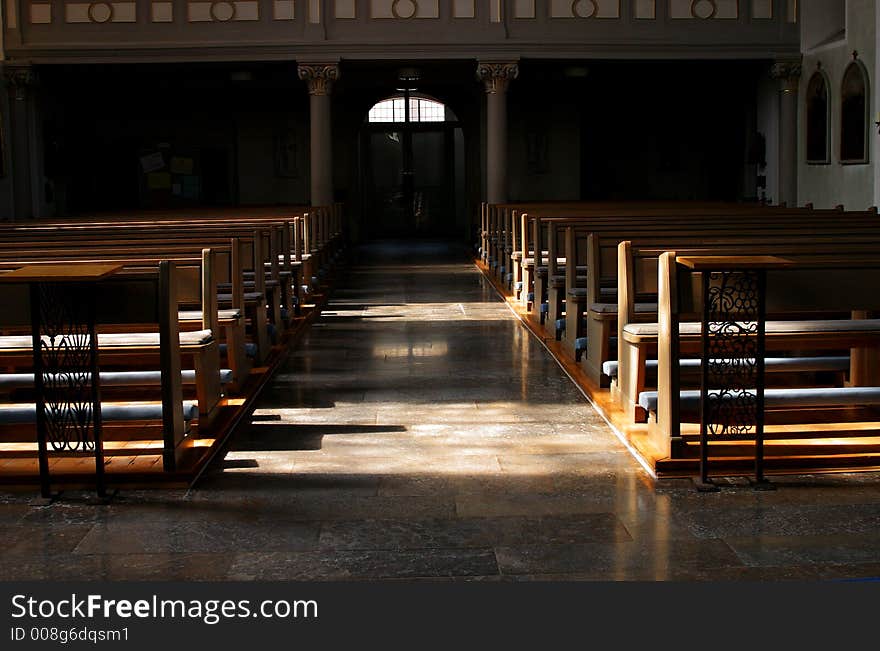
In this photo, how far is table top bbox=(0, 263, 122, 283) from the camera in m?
4.61

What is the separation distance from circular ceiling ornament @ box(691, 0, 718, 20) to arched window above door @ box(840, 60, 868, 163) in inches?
110

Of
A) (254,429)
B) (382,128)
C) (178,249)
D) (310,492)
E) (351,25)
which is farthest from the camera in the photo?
(382,128)

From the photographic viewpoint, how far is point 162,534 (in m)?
4.29

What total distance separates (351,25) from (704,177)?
9356mm

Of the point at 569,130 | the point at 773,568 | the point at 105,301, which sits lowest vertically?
the point at 773,568

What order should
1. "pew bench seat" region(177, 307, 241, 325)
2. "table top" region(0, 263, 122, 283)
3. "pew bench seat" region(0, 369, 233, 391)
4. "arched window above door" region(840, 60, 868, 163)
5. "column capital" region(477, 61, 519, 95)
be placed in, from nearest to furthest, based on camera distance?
"table top" region(0, 263, 122, 283), "pew bench seat" region(0, 369, 233, 391), "pew bench seat" region(177, 307, 241, 325), "arched window above door" region(840, 60, 868, 163), "column capital" region(477, 61, 519, 95)

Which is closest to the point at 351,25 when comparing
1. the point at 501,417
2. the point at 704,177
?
the point at 704,177

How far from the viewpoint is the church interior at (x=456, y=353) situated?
4.25 meters

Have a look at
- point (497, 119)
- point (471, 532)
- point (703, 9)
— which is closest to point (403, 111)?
point (497, 119)

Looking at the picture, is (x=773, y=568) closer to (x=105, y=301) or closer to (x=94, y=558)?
(x=94, y=558)

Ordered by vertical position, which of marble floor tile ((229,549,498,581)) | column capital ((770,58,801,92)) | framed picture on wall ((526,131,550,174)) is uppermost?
column capital ((770,58,801,92))

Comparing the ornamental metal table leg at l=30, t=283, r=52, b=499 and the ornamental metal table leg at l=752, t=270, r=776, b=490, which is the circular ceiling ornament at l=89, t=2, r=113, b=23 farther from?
the ornamental metal table leg at l=752, t=270, r=776, b=490

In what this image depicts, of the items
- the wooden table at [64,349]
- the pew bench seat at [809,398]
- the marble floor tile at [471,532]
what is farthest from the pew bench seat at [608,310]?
the wooden table at [64,349]

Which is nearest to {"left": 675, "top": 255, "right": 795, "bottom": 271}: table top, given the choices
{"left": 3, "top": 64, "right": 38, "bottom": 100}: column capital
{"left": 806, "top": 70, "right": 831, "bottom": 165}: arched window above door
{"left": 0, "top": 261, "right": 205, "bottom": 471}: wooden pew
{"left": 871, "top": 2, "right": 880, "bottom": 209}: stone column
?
{"left": 0, "top": 261, "right": 205, "bottom": 471}: wooden pew
